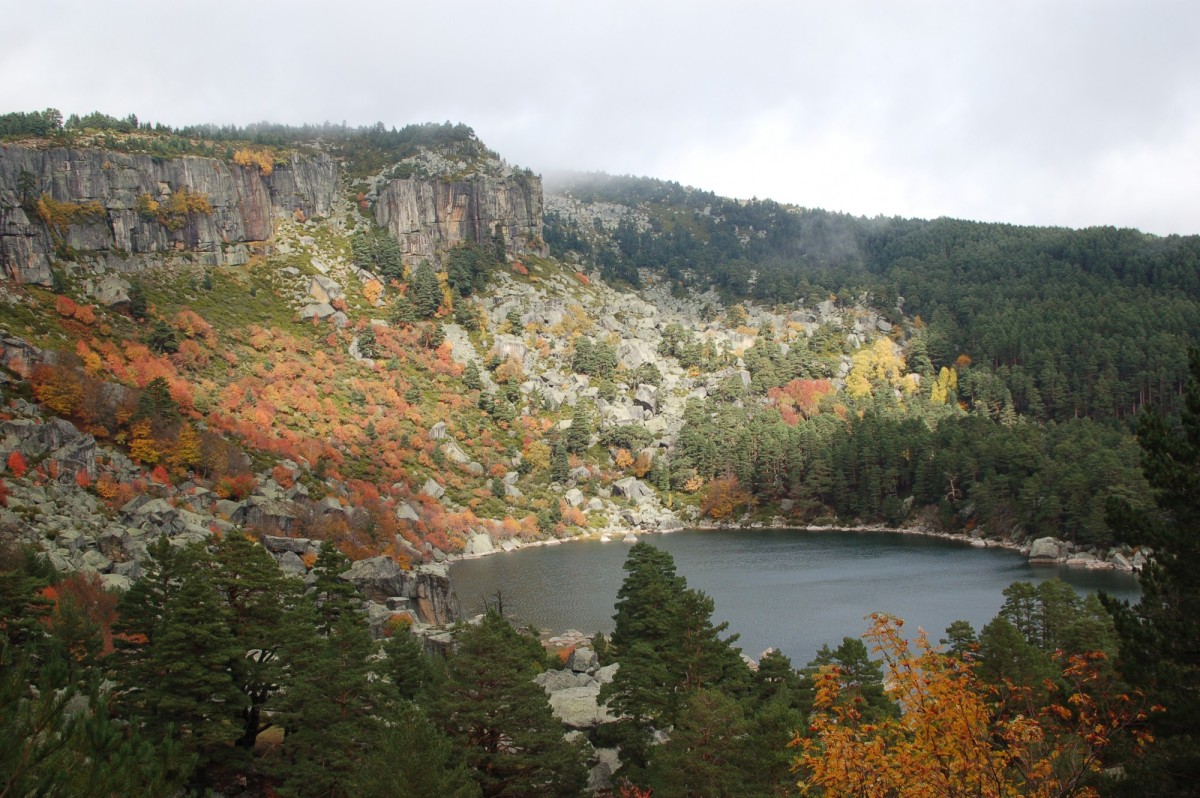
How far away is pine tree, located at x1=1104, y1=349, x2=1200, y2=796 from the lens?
10789mm

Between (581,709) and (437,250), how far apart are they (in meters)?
148

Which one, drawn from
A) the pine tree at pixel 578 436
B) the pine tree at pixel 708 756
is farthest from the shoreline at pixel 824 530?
the pine tree at pixel 708 756

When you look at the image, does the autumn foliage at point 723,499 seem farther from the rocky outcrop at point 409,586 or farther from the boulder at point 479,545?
the rocky outcrop at point 409,586

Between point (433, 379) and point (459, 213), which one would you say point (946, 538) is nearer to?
point (433, 379)

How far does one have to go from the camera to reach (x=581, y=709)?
103 ft

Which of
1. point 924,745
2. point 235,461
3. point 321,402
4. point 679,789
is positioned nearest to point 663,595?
point 679,789

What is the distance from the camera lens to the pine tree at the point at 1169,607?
10789 mm

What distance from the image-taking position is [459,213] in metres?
173

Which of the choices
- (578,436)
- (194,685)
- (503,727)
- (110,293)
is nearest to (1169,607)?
(503,727)

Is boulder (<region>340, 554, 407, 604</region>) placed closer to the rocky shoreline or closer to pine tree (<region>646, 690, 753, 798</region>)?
the rocky shoreline

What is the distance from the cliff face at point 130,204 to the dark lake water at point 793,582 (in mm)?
73631

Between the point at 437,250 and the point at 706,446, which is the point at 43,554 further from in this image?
the point at 437,250

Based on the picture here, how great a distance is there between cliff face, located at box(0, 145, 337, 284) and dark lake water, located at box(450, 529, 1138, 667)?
73631 millimetres

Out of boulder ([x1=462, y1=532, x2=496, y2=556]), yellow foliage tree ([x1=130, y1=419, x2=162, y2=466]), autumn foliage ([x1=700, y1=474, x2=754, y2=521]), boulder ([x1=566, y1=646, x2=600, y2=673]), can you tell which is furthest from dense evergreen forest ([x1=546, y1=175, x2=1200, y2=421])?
yellow foliage tree ([x1=130, y1=419, x2=162, y2=466])
